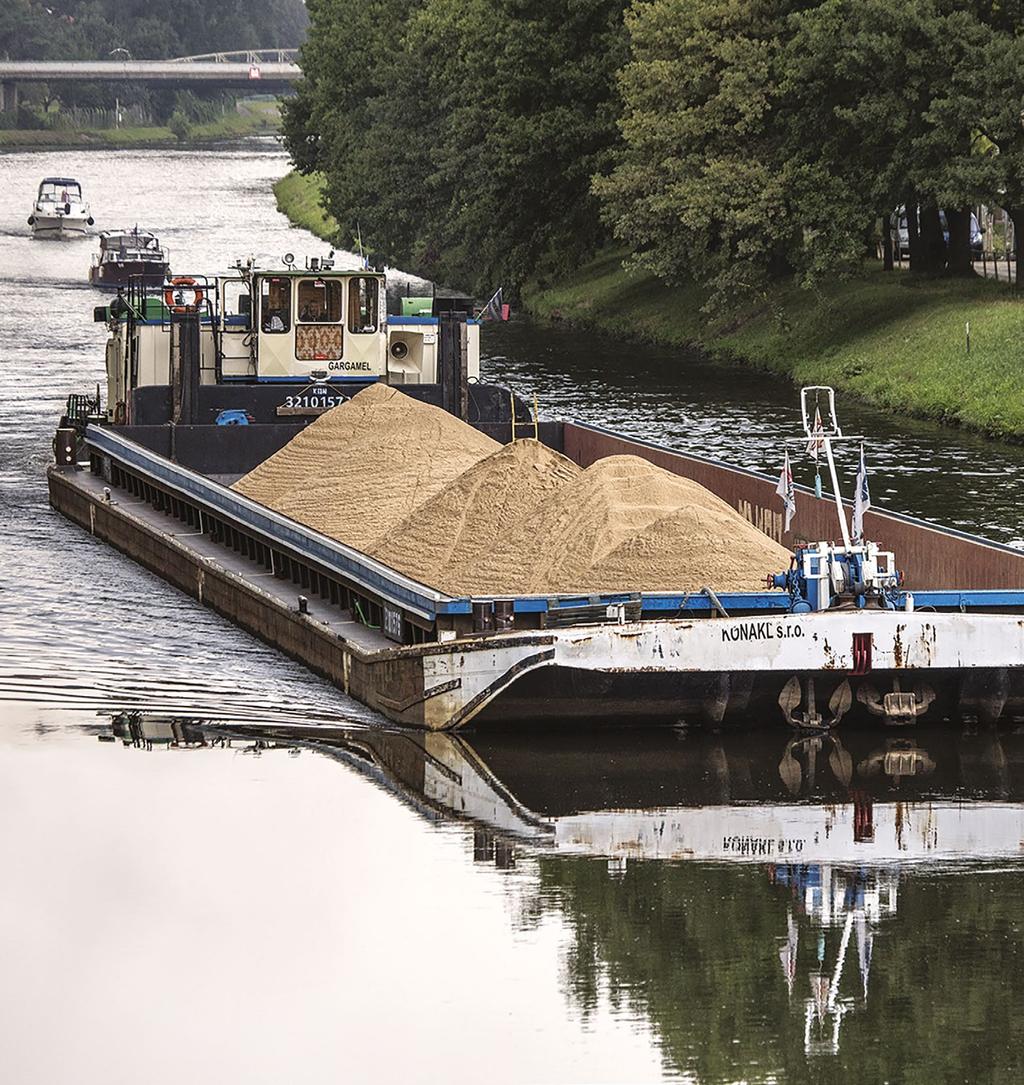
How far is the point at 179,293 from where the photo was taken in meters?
39.4

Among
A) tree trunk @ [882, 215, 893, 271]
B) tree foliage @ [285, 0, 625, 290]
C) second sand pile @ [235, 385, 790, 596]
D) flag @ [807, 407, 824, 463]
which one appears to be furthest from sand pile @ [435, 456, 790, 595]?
tree foliage @ [285, 0, 625, 290]

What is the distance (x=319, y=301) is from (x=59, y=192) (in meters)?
76.5

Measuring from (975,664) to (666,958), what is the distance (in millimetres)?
5823

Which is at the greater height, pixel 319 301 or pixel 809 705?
pixel 319 301

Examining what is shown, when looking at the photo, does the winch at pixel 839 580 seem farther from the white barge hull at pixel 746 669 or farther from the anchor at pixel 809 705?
the anchor at pixel 809 705

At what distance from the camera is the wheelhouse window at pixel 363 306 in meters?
36.5

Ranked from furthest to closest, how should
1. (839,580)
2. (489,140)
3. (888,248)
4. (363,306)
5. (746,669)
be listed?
(489,140) → (888,248) → (363,306) → (839,580) → (746,669)

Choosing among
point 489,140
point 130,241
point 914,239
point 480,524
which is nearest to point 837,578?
point 480,524

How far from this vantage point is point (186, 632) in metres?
28.0

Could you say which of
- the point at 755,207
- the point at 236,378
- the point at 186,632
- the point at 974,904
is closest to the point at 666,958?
the point at 974,904

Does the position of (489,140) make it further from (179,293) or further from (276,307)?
(276,307)

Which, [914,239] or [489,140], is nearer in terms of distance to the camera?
[914,239]

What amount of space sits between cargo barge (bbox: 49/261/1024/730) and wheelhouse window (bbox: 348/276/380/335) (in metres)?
0.04

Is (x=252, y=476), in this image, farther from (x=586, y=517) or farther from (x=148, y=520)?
(x=586, y=517)
